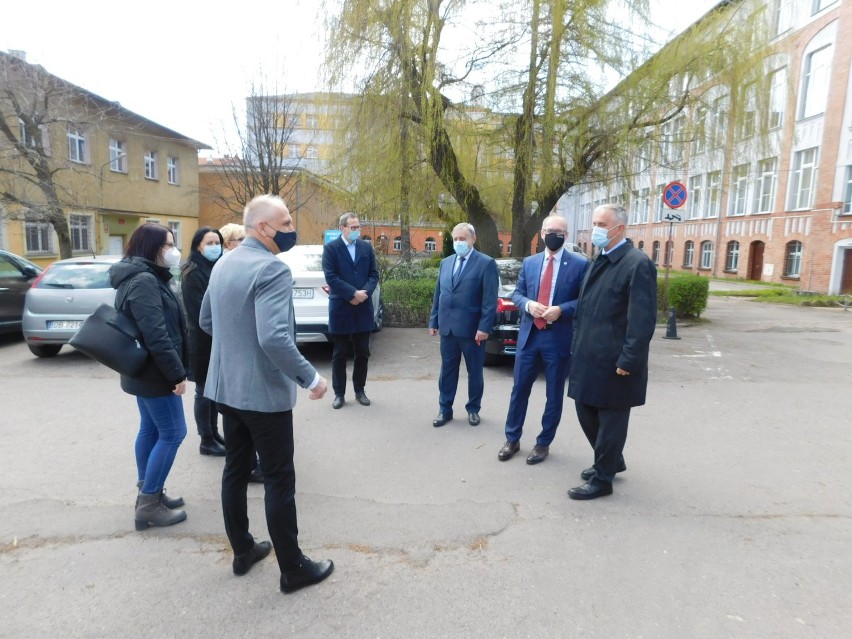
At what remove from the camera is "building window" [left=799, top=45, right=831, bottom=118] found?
74.8ft

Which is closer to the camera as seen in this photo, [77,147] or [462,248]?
[462,248]

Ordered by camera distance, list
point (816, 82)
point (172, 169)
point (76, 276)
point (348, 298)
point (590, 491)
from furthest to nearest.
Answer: point (172, 169) < point (816, 82) < point (76, 276) < point (348, 298) < point (590, 491)

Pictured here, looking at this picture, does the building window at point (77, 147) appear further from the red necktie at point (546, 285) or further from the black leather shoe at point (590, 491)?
the black leather shoe at point (590, 491)

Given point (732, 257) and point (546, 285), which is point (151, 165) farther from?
point (732, 257)

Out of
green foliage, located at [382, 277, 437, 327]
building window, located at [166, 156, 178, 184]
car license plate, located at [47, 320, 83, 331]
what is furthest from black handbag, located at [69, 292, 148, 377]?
building window, located at [166, 156, 178, 184]

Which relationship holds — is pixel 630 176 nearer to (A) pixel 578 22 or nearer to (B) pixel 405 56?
(A) pixel 578 22

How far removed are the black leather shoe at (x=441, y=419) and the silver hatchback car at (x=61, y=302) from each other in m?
5.27

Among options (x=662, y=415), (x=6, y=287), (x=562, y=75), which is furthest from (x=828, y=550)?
(x=6, y=287)

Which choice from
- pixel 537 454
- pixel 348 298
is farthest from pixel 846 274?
pixel 348 298

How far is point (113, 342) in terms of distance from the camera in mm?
3076

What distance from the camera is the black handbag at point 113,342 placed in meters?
3.06

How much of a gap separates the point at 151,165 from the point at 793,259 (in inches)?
1194

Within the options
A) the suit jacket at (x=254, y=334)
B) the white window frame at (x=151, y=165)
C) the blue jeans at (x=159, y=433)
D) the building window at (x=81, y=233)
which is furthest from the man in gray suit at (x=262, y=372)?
the white window frame at (x=151, y=165)

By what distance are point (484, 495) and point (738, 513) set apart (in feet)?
5.49
